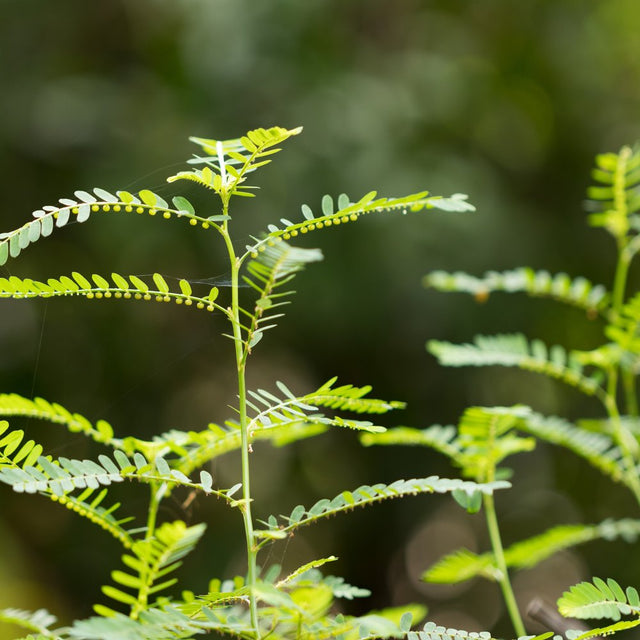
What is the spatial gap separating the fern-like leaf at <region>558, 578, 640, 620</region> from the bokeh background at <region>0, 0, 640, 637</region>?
225 centimetres

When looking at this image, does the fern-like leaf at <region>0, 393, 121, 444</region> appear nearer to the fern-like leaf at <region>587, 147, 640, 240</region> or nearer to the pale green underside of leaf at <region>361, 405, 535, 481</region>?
the pale green underside of leaf at <region>361, 405, 535, 481</region>

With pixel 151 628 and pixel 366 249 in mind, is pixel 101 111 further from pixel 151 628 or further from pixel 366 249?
pixel 151 628

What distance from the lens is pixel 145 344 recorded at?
3.18m

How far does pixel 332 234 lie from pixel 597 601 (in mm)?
2565

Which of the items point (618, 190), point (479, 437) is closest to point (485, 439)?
point (479, 437)

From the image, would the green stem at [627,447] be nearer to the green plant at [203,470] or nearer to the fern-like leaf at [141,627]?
the green plant at [203,470]

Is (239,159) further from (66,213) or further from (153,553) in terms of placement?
(153,553)

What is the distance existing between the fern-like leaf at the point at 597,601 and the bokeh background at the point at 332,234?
88.7 inches

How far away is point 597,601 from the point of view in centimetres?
48

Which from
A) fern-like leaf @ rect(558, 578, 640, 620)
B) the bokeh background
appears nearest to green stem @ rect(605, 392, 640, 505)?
fern-like leaf @ rect(558, 578, 640, 620)

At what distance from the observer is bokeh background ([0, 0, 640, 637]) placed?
9.79 ft

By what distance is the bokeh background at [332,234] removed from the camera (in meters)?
2.98

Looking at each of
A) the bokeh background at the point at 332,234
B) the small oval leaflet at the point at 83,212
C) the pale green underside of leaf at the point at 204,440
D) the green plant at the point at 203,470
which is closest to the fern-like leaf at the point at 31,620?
the green plant at the point at 203,470

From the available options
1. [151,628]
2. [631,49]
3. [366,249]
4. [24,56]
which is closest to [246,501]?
[151,628]
